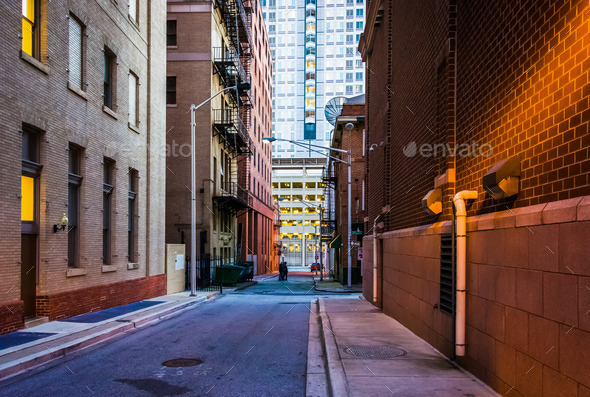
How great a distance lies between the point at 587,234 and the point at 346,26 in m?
118

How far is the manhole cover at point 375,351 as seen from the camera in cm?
930

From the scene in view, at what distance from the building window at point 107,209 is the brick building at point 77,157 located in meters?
0.03

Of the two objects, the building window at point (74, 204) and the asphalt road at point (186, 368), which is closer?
the asphalt road at point (186, 368)

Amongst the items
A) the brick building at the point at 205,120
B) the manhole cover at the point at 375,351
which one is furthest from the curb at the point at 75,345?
the brick building at the point at 205,120

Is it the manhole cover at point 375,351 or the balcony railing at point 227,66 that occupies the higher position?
the balcony railing at point 227,66

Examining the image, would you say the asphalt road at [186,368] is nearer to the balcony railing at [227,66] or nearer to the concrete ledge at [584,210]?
the concrete ledge at [584,210]

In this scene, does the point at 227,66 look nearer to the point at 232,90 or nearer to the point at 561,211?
the point at 232,90

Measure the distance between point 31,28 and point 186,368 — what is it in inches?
380

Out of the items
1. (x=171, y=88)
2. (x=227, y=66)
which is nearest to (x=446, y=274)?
(x=171, y=88)

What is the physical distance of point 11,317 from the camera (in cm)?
1134

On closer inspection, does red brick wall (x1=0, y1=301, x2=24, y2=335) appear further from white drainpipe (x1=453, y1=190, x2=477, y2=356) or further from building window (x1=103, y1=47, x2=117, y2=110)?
white drainpipe (x1=453, y1=190, x2=477, y2=356)

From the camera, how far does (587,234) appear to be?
4590mm

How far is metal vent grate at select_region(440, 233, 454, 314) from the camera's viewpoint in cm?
880

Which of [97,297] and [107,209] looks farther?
[107,209]
